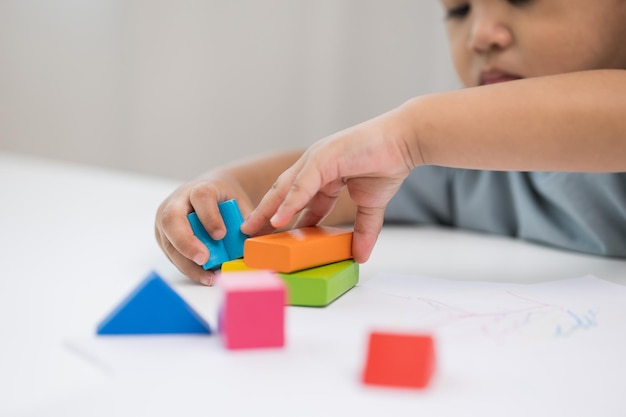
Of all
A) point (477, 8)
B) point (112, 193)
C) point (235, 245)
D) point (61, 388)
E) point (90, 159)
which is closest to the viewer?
point (61, 388)

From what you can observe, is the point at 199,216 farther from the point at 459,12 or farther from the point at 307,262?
the point at 459,12

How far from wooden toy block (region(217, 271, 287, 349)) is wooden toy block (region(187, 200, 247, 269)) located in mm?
194

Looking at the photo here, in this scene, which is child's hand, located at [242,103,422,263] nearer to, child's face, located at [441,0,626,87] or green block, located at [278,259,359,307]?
green block, located at [278,259,359,307]

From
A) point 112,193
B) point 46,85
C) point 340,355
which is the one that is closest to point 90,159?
point 46,85

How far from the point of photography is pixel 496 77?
90cm

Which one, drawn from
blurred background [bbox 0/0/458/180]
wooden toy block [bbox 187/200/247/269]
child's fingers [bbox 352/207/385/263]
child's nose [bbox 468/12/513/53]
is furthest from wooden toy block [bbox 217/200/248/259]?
blurred background [bbox 0/0/458/180]

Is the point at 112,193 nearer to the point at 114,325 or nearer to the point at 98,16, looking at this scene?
the point at 98,16

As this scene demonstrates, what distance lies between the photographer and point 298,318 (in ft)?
1.68

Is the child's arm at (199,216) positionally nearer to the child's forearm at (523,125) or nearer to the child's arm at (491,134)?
the child's arm at (491,134)

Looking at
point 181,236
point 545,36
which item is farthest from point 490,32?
point 181,236

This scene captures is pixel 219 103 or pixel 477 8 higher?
pixel 477 8

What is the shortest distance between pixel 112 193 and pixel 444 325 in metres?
0.88

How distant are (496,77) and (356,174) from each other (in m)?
0.39

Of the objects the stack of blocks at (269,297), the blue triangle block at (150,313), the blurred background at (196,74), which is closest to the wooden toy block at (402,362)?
the stack of blocks at (269,297)
